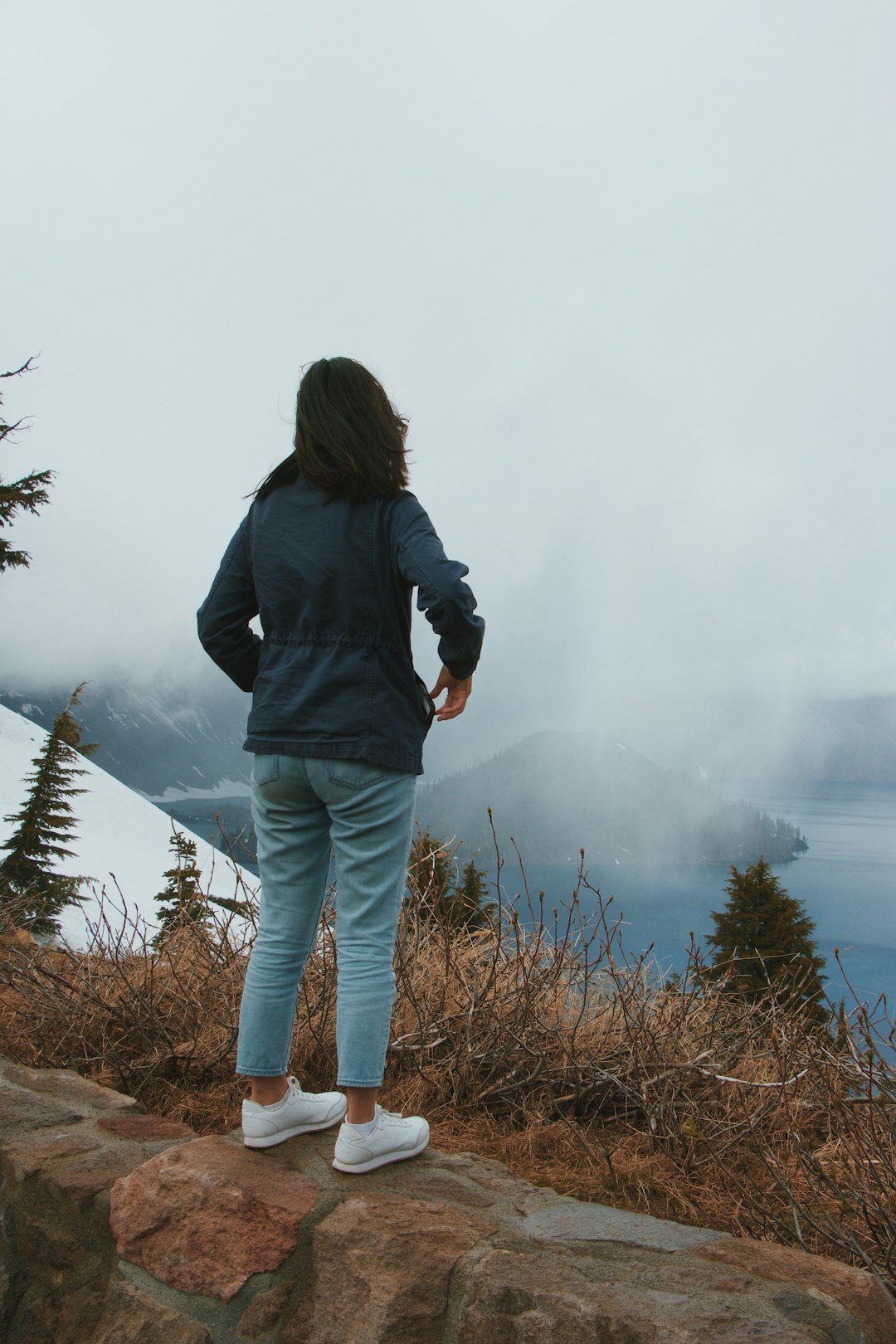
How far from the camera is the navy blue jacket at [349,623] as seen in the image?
2.14 metres

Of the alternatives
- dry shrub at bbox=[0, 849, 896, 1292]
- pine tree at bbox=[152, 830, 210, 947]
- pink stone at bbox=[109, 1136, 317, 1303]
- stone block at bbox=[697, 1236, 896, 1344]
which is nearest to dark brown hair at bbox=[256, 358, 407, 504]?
pink stone at bbox=[109, 1136, 317, 1303]

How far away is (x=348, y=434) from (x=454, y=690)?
0.73m

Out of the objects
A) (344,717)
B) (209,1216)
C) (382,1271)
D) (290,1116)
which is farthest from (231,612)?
(382,1271)

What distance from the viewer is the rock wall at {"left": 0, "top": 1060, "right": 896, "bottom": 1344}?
5.71ft

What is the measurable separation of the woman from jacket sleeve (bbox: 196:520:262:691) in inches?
1.9

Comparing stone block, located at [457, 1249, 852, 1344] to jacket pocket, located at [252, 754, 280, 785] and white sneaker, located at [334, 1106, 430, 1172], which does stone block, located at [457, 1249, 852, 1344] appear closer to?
white sneaker, located at [334, 1106, 430, 1172]

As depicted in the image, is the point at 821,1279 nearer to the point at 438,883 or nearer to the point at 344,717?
the point at 344,717

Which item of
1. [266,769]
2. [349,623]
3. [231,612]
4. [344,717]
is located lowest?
[266,769]

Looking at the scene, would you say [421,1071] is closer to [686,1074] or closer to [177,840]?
[686,1074]

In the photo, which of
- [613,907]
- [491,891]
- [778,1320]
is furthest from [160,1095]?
[778,1320]

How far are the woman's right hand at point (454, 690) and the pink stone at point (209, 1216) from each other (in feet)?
4.07

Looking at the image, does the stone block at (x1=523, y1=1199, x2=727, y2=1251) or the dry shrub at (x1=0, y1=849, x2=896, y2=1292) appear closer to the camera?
the stone block at (x1=523, y1=1199, x2=727, y2=1251)

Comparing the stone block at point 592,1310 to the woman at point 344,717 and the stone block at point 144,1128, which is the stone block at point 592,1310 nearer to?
the woman at point 344,717

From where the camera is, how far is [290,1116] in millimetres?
2412
